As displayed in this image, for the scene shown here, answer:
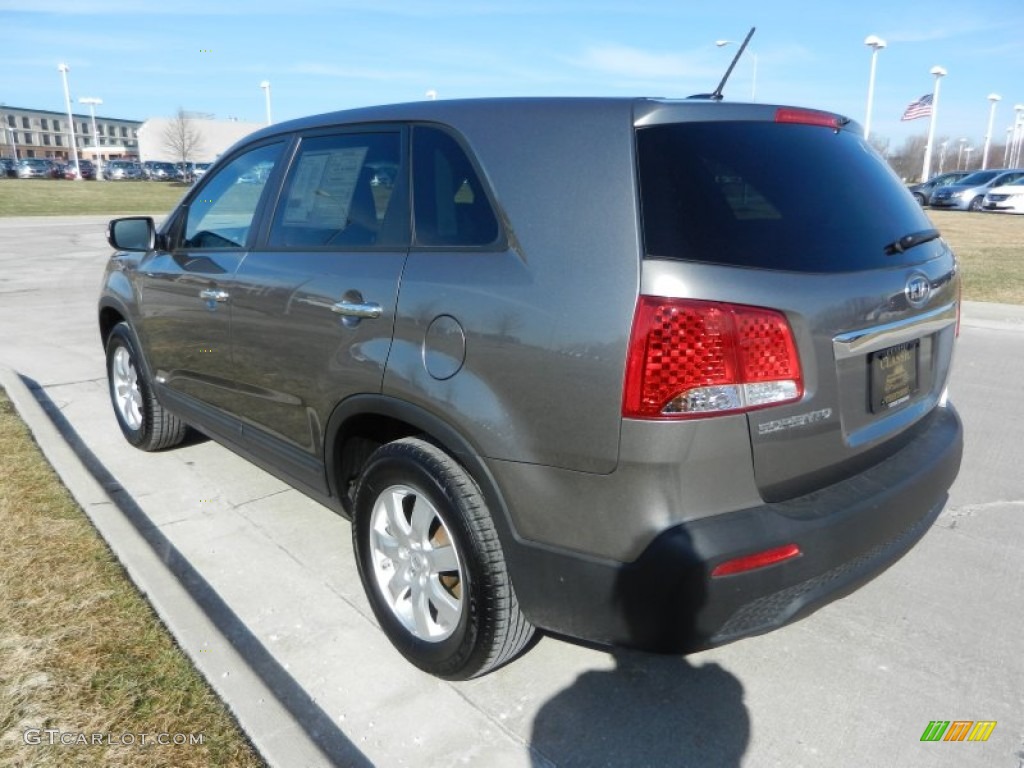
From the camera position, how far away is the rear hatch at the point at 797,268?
1968 millimetres

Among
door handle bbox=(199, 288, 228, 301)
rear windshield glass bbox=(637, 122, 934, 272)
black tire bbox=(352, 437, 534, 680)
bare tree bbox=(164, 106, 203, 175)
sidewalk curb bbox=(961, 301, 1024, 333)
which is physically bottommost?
sidewalk curb bbox=(961, 301, 1024, 333)

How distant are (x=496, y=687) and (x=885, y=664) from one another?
4.30 ft

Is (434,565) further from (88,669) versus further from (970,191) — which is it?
(970,191)

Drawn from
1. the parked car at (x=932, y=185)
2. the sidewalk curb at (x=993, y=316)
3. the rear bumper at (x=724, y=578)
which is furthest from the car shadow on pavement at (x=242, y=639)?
the parked car at (x=932, y=185)

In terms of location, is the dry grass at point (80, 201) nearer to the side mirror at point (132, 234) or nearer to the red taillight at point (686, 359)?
the side mirror at point (132, 234)

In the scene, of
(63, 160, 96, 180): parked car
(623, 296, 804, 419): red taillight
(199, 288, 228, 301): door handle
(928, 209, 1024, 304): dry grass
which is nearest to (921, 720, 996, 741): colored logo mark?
(623, 296, 804, 419): red taillight

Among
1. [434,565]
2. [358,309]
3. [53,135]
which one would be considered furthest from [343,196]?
[53,135]

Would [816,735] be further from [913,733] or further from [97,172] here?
[97,172]

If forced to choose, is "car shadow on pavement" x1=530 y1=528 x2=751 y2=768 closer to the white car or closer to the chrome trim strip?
the chrome trim strip

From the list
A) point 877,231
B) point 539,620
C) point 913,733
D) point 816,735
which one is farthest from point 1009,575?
point 539,620

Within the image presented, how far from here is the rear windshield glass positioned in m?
2.00

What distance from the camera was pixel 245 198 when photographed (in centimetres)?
357

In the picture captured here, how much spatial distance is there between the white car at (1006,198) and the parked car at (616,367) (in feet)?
102

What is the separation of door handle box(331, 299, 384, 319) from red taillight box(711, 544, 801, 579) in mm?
1308
